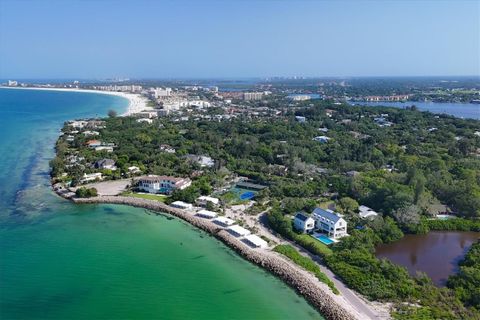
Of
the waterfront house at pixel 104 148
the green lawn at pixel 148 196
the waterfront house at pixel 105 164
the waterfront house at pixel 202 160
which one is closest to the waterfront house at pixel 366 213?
the green lawn at pixel 148 196

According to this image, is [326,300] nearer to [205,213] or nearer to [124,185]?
[205,213]

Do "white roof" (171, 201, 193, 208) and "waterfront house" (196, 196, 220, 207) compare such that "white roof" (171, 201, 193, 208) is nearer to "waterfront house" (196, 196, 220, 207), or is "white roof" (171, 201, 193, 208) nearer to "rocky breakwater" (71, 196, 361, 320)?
"rocky breakwater" (71, 196, 361, 320)

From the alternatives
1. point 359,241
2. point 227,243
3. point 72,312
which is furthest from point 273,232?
point 72,312

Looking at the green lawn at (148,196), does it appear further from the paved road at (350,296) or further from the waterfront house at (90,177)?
the paved road at (350,296)

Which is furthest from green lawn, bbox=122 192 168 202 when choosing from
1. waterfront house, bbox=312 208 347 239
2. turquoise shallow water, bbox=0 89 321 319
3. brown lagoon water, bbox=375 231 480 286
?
brown lagoon water, bbox=375 231 480 286

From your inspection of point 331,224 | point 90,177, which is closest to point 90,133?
point 90,177

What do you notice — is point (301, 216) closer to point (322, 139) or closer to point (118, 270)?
point (118, 270)
